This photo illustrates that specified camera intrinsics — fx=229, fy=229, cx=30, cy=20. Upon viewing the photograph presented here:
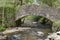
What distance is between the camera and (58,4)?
39.6m

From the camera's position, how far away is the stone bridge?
1357 inches

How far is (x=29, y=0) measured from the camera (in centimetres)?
4272

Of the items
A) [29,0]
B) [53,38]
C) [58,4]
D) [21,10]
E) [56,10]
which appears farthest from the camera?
[29,0]

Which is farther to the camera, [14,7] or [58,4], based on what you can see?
[58,4]

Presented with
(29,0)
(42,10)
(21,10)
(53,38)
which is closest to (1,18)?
(21,10)

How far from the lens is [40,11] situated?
35.5m

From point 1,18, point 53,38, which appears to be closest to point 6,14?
point 1,18

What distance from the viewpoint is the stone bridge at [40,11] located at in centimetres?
3448

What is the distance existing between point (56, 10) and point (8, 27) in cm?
776

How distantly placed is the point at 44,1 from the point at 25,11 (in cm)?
596

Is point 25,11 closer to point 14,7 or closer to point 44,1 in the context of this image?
point 14,7

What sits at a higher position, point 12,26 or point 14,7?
point 14,7

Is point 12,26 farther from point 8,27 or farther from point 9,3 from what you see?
point 9,3

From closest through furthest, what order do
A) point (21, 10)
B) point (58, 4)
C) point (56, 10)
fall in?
point (56, 10) → point (21, 10) → point (58, 4)
